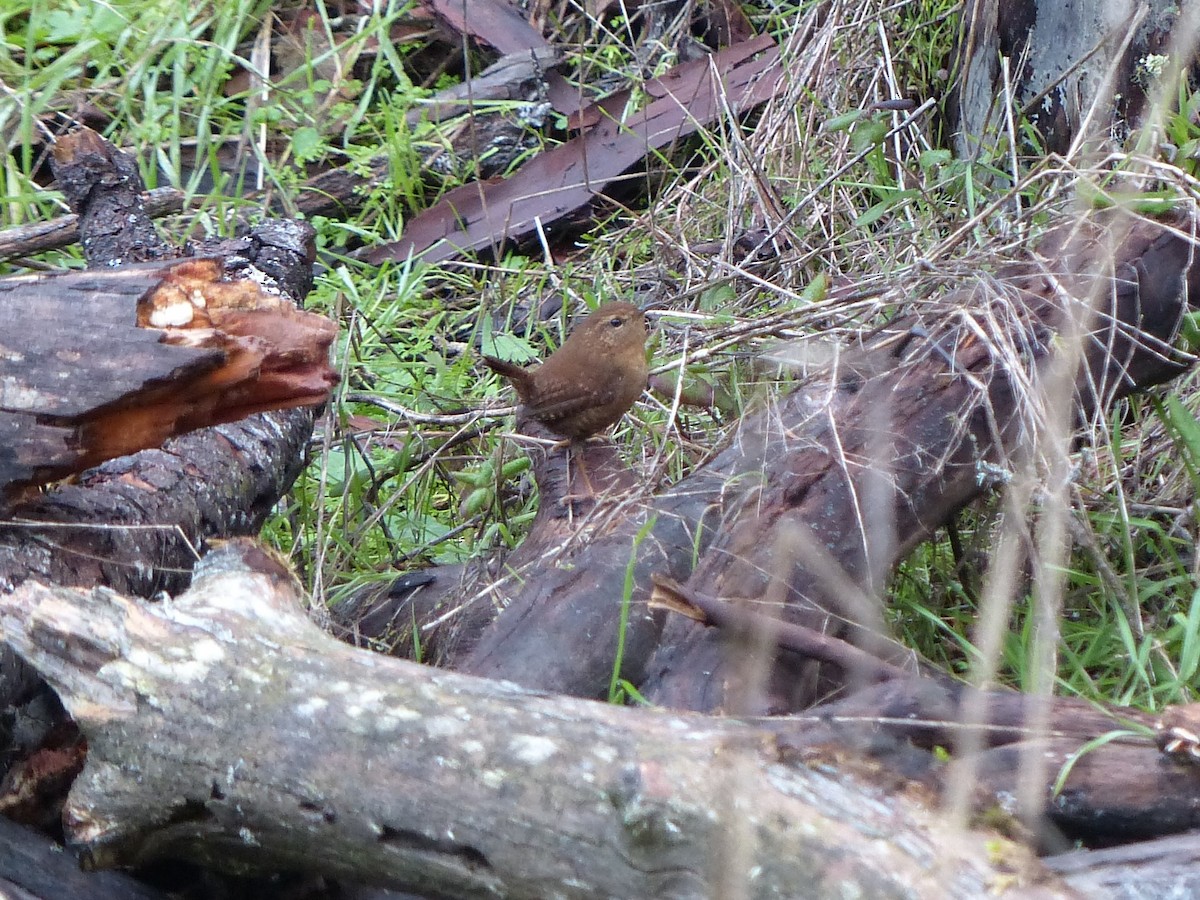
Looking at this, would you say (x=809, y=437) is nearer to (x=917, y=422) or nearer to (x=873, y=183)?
(x=917, y=422)

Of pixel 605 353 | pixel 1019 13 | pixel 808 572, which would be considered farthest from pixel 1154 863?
pixel 1019 13

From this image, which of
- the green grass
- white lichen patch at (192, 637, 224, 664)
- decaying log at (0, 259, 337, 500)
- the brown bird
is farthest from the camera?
the brown bird

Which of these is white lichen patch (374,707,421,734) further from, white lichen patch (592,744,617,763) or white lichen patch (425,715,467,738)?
white lichen patch (592,744,617,763)

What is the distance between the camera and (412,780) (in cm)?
175

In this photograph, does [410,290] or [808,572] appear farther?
[410,290]

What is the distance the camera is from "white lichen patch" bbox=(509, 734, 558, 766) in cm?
172

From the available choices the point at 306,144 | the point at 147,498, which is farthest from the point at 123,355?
the point at 306,144

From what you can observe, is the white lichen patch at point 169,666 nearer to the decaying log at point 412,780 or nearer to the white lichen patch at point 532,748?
the decaying log at point 412,780

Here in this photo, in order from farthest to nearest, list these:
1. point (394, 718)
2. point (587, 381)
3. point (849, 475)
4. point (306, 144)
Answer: point (306, 144) → point (587, 381) → point (849, 475) → point (394, 718)

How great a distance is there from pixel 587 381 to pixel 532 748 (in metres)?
1.95

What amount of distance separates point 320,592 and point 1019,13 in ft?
9.28

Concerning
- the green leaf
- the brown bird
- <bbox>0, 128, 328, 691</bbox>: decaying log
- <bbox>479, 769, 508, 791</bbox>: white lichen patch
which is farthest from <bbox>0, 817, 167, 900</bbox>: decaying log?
the green leaf

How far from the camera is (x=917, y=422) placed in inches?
106

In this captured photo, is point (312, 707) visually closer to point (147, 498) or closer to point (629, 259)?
point (147, 498)
